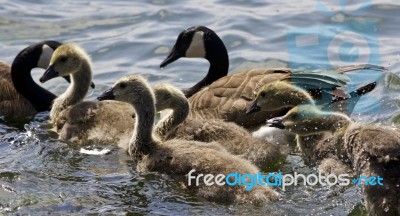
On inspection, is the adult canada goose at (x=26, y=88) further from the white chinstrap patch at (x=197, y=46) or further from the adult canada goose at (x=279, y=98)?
the adult canada goose at (x=279, y=98)

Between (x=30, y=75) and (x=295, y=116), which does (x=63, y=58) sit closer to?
(x=30, y=75)

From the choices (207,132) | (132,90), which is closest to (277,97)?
(207,132)

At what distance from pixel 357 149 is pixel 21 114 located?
18.9 ft

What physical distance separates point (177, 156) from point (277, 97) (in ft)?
5.48

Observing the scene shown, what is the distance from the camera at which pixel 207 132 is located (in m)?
9.13

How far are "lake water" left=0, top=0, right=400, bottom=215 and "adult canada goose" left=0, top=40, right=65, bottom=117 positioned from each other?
0.23 meters

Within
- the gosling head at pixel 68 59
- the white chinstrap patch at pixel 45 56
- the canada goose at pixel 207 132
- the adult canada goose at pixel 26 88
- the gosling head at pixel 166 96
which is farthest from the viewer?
the white chinstrap patch at pixel 45 56

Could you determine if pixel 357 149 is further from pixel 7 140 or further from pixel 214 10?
pixel 214 10

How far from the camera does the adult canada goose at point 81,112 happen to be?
33.0 ft

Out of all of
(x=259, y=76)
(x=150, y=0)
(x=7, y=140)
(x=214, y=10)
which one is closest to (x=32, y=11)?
(x=150, y=0)

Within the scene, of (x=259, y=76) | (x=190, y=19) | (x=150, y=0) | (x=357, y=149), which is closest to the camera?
(x=357, y=149)

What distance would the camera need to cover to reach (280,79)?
9.95 metres

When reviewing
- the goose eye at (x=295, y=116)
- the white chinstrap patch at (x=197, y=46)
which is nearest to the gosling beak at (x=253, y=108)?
the goose eye at (x=295, y=116)

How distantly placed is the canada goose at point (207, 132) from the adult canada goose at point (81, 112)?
627mm
